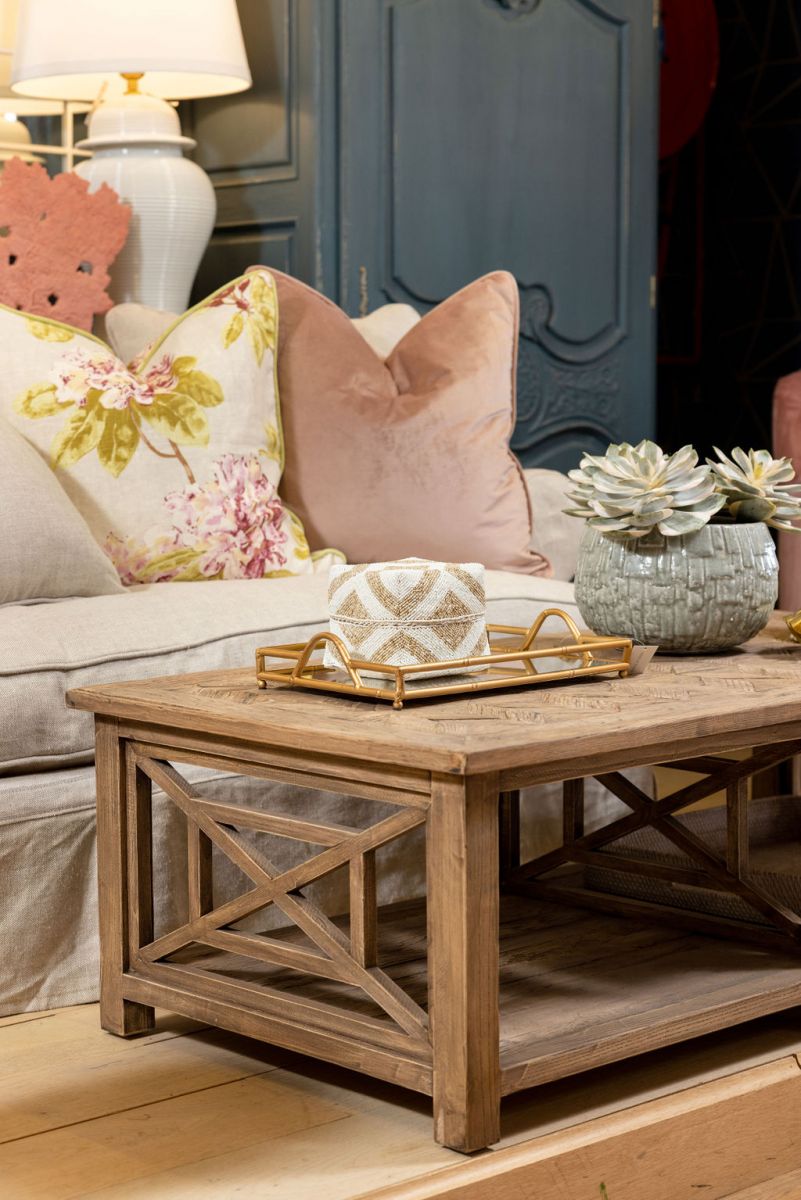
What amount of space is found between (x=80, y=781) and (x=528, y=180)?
2.31 meters

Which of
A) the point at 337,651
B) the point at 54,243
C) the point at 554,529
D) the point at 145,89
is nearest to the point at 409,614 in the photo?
the point at 337,651

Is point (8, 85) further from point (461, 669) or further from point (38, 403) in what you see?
point (461, 669)

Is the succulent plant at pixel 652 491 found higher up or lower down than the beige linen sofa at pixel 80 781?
higher up

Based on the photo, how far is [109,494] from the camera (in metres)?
2.17

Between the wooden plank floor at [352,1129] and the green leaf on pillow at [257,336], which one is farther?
the green leaf on pillow at [257,336]

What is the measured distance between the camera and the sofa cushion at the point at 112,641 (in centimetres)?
167

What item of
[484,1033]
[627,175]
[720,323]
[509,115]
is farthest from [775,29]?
[484,1033]

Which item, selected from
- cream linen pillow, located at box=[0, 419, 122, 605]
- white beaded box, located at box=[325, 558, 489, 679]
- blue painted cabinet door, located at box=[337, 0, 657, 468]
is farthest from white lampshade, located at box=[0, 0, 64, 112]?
white beaded box, located at box=[325, 558, 489, 679]

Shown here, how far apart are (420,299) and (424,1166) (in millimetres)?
2429

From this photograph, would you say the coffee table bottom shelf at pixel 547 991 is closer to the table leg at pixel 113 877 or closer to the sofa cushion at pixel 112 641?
the table leg at pixel 113 877

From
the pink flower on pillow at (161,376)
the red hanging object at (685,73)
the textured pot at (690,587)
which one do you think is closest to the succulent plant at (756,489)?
the textured pot at (690,587)

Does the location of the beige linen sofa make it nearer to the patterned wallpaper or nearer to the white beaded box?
the white beaded box

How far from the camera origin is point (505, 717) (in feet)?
4.29

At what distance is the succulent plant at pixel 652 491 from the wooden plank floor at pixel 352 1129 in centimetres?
52
